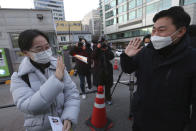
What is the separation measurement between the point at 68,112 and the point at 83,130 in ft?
4.43

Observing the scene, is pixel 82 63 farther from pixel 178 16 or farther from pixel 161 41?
pixel 178 16

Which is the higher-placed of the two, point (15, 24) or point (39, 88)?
point (15, 24)

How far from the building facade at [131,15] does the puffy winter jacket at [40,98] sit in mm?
27031

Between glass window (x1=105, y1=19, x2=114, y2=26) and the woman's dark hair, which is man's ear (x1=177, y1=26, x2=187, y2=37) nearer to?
the woman's dark hair

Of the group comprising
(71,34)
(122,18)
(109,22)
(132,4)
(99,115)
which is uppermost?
(132,4)

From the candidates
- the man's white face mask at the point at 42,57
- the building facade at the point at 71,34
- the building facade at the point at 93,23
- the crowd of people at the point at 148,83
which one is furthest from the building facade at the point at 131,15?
the man's white face mask at the point at 42,57

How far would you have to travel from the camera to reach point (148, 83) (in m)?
1.15

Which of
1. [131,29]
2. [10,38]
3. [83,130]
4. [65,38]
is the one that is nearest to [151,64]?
A: [83,130]

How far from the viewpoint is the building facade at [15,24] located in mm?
6113

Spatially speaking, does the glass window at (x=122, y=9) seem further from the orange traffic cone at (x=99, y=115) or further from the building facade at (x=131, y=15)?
the orange traffic cone at (x=99, y=115)

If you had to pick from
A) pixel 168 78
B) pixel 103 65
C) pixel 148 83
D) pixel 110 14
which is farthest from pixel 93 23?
pixel 168 78

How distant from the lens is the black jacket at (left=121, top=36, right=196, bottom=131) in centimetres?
95

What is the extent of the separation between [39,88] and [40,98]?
0.18 meters

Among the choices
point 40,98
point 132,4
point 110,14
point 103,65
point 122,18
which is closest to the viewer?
point 40,98
